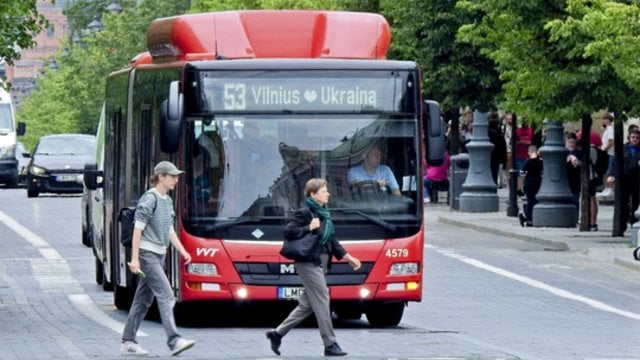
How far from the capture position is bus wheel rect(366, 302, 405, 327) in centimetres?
1931

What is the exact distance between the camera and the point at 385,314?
1947 centimetres

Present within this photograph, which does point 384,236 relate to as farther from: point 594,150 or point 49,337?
point 594,150

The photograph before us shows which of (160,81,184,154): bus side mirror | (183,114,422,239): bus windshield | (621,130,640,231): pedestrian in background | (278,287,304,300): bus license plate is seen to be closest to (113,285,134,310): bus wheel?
(183,114,422,239): bus windshield

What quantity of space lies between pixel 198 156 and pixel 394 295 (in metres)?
2.05

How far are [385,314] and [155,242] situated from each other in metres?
4.20

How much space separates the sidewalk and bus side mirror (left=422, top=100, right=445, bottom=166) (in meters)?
8.75

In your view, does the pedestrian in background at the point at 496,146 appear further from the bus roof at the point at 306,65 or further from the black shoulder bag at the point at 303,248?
the black shoulder bag at the point at 303,248

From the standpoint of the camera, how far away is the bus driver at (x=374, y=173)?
18312 millimetres

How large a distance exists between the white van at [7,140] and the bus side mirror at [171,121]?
→ 37.4 metres

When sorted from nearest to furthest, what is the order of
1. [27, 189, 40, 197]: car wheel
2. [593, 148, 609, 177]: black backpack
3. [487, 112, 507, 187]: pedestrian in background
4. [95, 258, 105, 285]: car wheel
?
[95, 258, 105, 285]: car wheel, [593, 148, 609, 177]: black backpack, [487, 112, 507, 187]: pedestrian in background, [27, 189, 40, 197]: car wheel

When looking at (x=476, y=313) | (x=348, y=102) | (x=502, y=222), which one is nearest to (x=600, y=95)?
(x=502, y=222)

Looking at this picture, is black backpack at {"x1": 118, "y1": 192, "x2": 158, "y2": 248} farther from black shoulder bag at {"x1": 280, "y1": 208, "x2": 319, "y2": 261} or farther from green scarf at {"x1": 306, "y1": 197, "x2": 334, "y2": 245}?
green scarf at {"x1": 306, "y1": 197, "x2": 334, "y2": 245}

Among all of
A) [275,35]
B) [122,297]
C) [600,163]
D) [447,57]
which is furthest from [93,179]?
[447,57]

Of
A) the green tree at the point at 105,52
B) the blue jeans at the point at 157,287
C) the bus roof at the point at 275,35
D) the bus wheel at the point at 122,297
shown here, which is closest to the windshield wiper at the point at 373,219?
the bus roof at the point at 275,35
